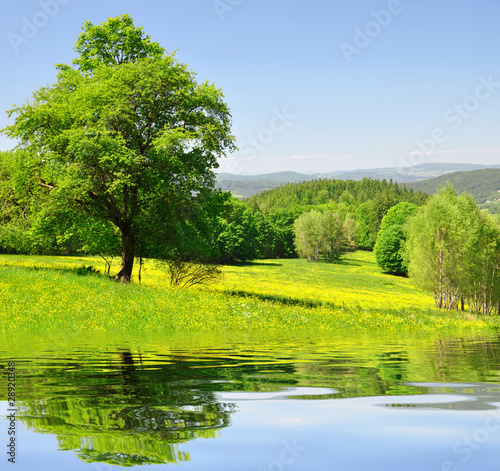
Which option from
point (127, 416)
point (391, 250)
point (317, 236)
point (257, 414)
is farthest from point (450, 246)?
point (317, 236)

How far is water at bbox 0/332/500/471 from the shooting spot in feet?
11.0

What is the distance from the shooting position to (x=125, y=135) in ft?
98.1

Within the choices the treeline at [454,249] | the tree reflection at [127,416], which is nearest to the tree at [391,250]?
the treeline at [454,249]

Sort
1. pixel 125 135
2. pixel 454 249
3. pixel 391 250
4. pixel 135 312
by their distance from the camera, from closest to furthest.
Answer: pixel 135 312 < pixel 125 135 < pixel 454 249 < pixel 391 250

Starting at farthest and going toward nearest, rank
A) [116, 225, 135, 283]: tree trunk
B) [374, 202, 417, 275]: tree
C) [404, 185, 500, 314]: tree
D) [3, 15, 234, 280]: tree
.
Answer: [374, 202, 417, 275]: tree → [404, 185, 500, 314]: tree → [116, 225, 135, 283]: tree trunk → [3, 15, 234, 280]: tree

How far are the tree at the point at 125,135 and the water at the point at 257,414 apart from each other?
68.8 feet

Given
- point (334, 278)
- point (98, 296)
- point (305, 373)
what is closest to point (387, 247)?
point (334, 278)

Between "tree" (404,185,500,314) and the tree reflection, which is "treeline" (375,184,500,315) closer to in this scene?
"tree" (404,185,500,314)

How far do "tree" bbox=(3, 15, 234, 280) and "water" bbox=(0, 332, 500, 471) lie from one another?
826 inches

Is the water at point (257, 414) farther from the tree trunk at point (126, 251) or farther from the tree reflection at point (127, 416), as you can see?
the tree trunk at point (126, 251)

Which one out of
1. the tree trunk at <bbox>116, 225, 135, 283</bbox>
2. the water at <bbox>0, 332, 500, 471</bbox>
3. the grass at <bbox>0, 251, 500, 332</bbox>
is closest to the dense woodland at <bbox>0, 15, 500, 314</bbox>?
the tree trunk at <bbox>116, 225, 135, 283</bbox>

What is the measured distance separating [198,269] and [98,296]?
9.72m

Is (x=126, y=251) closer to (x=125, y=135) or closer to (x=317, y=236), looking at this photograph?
(x=125, y=135)

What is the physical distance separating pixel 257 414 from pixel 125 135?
27.7 meters
